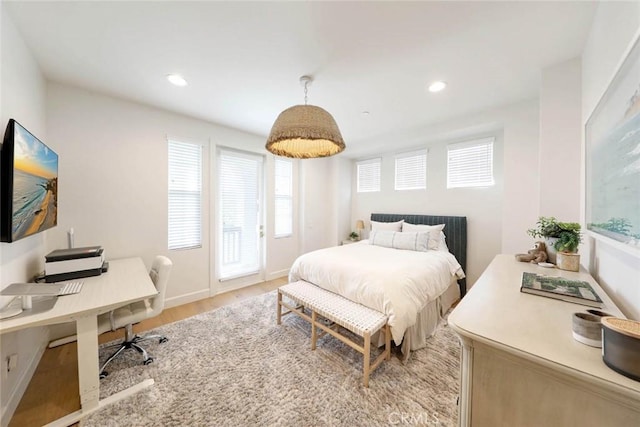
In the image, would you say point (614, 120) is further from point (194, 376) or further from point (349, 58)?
point (194, 376)

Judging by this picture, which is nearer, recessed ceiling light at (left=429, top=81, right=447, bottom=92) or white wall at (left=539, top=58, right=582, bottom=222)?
white wall at (left=539, top=58, right=582, bottom=222)

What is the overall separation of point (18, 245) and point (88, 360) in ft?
3.24

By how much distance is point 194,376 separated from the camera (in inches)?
69.5

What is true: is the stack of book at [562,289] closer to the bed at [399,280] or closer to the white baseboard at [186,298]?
the bed at [399,280]

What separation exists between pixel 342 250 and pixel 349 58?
2156 mm

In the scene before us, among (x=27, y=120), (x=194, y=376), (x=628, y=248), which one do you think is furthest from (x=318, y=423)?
(x=27, y=120)

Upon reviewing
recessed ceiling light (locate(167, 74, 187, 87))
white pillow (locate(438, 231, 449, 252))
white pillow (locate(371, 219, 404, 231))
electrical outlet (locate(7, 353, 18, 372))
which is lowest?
electrical outlet (locate(7, 353, 18, 372))

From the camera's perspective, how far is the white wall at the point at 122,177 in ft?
7.51

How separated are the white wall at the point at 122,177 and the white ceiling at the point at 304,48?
24 cm

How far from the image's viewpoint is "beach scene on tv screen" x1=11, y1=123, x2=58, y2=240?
1.36 m

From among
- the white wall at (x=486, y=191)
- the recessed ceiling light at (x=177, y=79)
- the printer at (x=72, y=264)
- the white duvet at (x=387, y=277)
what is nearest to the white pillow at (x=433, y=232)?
the white duvet at (x=387, y=277)

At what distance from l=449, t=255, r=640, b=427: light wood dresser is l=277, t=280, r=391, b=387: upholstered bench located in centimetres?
85

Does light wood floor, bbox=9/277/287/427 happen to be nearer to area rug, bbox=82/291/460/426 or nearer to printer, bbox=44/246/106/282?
area rug, bbox=82/291/460/426

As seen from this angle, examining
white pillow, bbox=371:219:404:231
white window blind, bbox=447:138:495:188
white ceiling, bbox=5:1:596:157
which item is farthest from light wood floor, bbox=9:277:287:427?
white window blind, bbox=447:138:495:188
